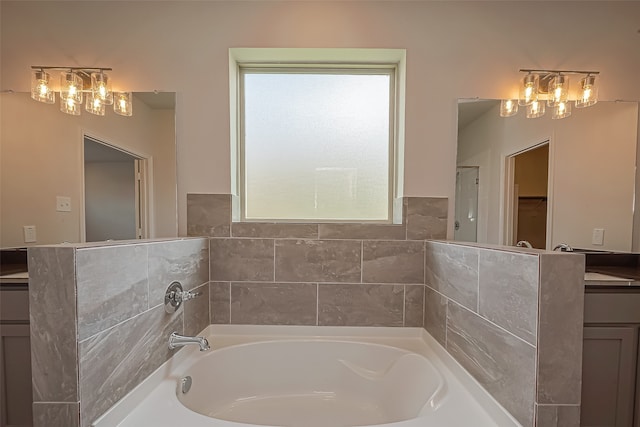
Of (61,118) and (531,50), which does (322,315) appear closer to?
(61,118)

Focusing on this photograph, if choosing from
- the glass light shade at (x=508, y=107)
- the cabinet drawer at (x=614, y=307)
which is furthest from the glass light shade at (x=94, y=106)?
the cabinet drawer at (x=614, y=307)

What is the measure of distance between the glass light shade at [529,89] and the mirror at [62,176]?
223 centimetres

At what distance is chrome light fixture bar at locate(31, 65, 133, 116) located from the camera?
146 centimetres

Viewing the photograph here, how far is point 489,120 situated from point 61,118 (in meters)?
2.43

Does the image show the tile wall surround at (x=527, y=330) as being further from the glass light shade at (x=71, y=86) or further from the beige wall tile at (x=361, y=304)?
the glass light shade at (x=71, y=86)

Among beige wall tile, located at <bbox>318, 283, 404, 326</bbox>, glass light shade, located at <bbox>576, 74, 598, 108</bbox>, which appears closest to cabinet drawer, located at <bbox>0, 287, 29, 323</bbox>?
beige wall tile, located at <bbox>318, 283, 404, 326</bbox>

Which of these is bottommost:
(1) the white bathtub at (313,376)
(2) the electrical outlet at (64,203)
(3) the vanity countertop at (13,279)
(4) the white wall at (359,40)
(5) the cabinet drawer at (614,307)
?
(1) the white bathtub at (313,376)

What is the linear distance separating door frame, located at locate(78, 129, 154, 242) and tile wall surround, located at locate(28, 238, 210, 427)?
0.53m

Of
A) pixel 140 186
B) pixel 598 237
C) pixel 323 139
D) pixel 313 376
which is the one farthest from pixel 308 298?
pixel 598 237

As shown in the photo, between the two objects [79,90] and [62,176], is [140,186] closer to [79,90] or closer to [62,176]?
[62,176]

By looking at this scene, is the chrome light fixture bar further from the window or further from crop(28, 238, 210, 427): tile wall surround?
crop(28, 238, 210, 427): tile wall surround

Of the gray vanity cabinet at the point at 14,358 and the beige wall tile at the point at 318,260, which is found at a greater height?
the beige wall tile at the point at 318,260

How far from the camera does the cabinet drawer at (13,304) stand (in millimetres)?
1169

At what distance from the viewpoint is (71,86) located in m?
1.47
